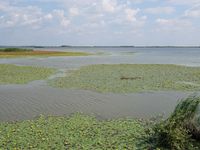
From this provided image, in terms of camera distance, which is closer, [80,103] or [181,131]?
[181,131]

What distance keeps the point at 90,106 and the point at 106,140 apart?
199 inches

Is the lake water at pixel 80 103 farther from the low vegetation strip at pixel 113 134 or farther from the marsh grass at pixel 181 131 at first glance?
the marsh grass at pixel 181 131

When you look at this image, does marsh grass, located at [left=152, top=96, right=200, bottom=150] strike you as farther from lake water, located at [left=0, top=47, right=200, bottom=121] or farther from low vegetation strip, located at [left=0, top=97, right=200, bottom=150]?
lake water, located at [left=0, top=47, right=200, bottom=121]

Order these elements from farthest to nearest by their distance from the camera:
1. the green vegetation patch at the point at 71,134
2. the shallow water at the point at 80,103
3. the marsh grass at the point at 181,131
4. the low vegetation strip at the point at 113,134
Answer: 1. the shallow water at the point at 80,103
2. the green vegetation patch at the point at 71,134
3. the low vegetation strip at the point at 113,134
4. the marsh grass at the point at 181,131

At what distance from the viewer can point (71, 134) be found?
8.93 metres

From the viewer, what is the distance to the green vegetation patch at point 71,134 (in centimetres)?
805

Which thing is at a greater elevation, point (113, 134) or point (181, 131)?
point (181, 131)

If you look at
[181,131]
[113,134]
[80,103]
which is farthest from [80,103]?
[181,131]

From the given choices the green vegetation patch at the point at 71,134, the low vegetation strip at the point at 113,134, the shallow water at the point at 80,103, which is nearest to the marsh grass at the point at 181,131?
the low vegetation strip at the point at 113,134

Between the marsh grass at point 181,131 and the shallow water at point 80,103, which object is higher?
the marsh grass at point 181,131

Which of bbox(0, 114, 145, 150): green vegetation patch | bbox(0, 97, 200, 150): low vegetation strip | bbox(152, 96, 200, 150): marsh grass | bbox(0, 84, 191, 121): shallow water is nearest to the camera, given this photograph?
bbox(152, 96, 200, 150): marsh grass

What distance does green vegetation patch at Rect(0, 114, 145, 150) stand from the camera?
8.05m

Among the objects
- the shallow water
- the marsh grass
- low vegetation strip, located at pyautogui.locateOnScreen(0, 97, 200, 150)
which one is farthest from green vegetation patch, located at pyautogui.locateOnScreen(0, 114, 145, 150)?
the shallow water

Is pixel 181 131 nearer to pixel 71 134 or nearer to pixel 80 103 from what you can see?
pixel 71 134
